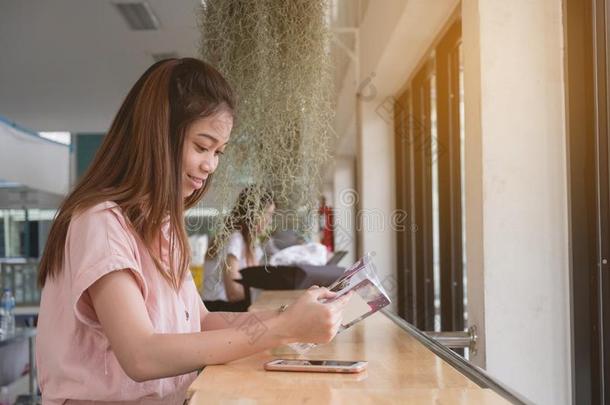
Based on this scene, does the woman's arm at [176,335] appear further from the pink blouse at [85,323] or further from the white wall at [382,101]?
the white wall at [382,101]

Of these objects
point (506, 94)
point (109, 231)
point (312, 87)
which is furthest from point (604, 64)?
point (109, 231)

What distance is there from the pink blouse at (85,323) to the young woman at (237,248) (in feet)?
2.20

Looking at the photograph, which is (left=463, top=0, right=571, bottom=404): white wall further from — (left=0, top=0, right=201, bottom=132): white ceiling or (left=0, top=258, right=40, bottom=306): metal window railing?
(left=0, top=258, right=40, bottom=306): metal window railing

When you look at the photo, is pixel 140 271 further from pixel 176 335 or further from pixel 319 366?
pixel 319 366

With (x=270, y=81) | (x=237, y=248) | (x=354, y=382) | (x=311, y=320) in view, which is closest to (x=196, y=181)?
(x=311, y=320)

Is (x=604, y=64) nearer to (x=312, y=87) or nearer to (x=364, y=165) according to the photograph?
(x=312, y=87)

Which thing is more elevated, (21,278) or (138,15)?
(138,15)

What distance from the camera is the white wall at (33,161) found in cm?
651

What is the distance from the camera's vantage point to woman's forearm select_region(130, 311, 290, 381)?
1.13m

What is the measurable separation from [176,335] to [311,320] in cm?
22

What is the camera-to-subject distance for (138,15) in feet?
17.9

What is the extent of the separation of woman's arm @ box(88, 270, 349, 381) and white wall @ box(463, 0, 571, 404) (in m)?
0.93

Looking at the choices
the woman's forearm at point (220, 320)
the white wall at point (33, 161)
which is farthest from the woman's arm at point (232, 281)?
the white wall at point (33, 161)

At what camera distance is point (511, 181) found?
204cm
